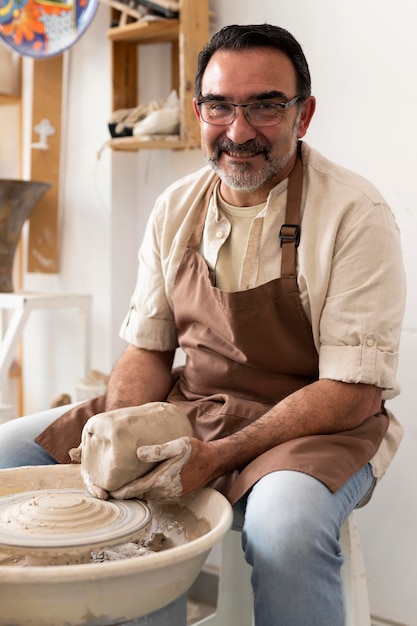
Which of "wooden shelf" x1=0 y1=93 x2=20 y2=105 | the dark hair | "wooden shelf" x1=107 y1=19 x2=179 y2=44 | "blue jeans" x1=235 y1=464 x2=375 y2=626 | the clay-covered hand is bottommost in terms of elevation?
"blue jeans" x1=235 y1=464 x2=375 y2=626

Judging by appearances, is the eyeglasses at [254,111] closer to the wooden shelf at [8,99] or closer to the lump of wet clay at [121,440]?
the lump of wet clay at [121,440]

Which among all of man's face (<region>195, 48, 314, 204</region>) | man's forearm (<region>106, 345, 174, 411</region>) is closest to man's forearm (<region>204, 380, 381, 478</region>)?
man's forearm (<region>106, 345, 174, 411</region>)

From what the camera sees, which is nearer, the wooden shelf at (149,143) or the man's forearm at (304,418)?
the man's forearm at (304,418)

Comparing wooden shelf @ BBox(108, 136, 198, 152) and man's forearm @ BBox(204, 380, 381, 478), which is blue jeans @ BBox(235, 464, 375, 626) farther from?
wooden shelf @ BBox(108, 136, 198, 152)

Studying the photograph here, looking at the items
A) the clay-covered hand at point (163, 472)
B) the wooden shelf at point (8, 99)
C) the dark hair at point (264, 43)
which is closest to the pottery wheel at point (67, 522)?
the clay-covered hand at point (163, 472)

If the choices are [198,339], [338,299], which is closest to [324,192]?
[338,299]

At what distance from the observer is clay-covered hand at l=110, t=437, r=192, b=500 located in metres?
1.24

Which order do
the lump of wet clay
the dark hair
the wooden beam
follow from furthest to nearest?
the wooden beam
the dark hair
the lump of wet clay

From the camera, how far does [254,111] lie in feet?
5.23

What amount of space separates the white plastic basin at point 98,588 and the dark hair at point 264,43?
0.97m

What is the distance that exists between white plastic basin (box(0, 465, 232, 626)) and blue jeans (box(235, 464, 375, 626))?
0.12 m

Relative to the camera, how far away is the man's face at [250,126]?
A: 157 cm

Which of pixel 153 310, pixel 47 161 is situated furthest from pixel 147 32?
pixel 153 310

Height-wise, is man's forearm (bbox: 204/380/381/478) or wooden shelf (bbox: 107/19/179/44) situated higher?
wooden shelf (bbox: 107/19/179/44)
